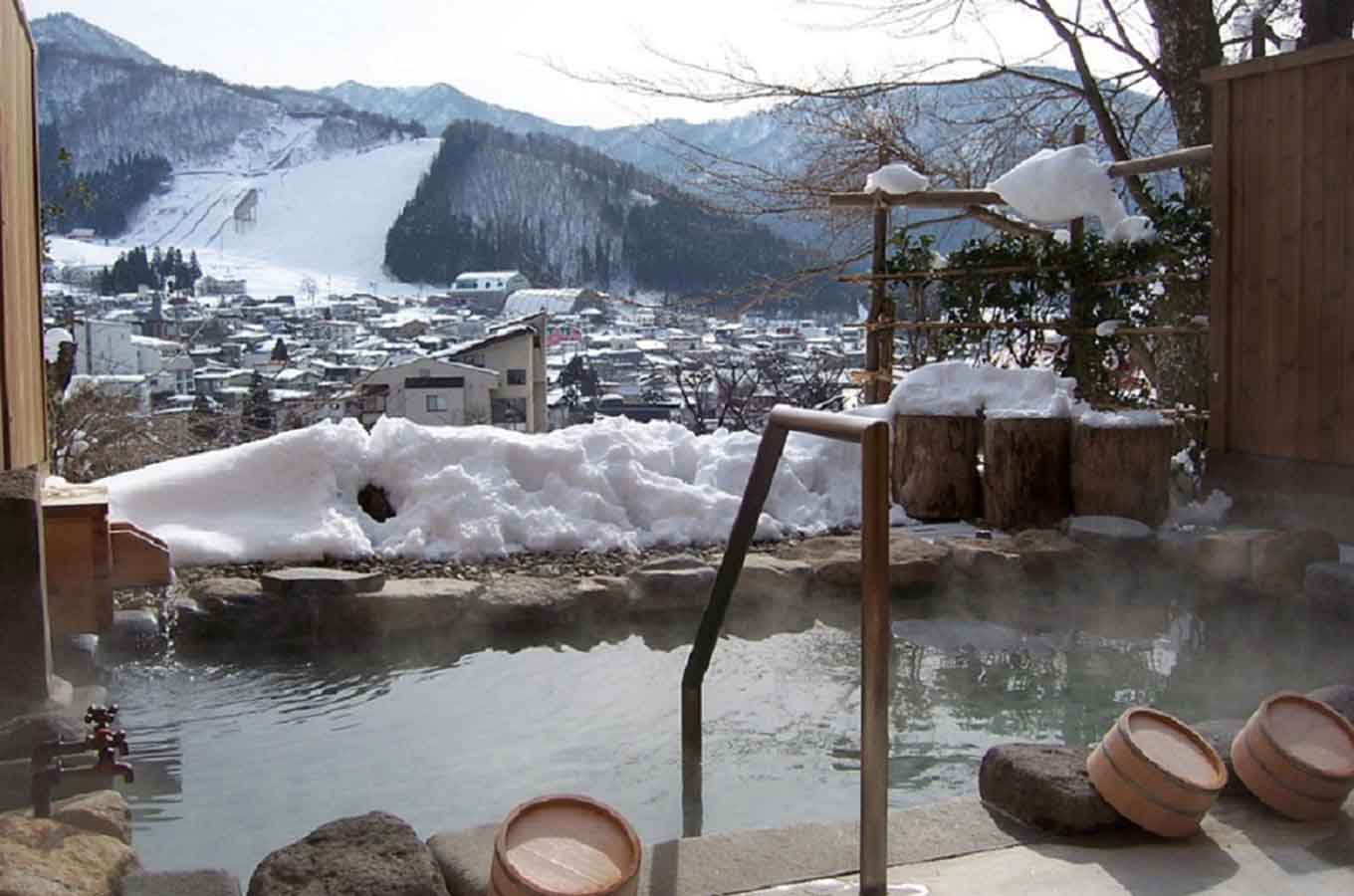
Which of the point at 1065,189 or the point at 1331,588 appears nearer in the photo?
the point at 1331,588

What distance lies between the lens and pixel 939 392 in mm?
5742

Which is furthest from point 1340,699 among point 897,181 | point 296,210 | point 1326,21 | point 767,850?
point 296,210

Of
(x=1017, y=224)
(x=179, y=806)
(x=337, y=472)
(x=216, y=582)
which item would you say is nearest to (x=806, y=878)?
(x=179, y=806)

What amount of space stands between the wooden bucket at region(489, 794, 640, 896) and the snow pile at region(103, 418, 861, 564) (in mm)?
3080

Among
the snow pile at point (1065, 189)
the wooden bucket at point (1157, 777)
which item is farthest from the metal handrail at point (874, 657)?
the snow pile at point (1065, 189)

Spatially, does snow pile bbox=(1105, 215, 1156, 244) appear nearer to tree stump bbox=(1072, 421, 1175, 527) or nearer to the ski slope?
tree stump bbox=(1072, 421, 1175, 527)

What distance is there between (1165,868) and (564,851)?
3.54ft

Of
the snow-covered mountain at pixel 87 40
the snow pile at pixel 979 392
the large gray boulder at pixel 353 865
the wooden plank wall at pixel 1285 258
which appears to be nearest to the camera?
the large gray boulder at pixel 353 865

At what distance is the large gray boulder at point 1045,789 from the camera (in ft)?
7.19

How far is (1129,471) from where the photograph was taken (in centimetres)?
514

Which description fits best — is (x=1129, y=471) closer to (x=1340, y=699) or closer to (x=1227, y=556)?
(x=1227, y=556)

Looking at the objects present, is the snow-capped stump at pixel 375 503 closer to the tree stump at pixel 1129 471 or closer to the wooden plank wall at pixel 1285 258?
the tree stump at pixel 1129 471

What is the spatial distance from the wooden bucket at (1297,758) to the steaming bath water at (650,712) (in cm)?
71

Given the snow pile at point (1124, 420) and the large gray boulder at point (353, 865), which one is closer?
the large gray boulder at point (353, 865)
